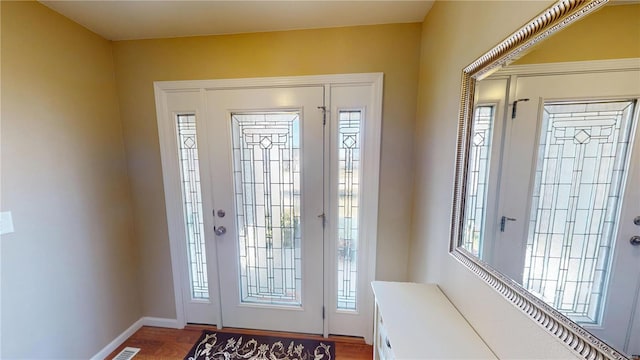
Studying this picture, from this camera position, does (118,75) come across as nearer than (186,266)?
Yes

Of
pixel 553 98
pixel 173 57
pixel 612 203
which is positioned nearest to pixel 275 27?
pixel 173 57

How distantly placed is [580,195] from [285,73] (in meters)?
1.60

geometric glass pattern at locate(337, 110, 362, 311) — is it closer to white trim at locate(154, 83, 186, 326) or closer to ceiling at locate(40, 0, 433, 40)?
ceiling at locate(40, 0, 433, 40)

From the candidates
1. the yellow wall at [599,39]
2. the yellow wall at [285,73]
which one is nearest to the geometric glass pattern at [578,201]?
the yellow wall at [599,39]

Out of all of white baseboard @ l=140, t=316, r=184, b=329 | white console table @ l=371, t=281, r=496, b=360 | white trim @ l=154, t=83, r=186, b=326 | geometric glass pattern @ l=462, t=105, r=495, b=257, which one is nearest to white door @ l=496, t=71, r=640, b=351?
geometric glass pattern @ l=462, t=105, r=495, b=257

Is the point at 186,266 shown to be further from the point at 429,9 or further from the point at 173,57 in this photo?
the point at 429,9

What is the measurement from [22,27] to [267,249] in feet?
6.35

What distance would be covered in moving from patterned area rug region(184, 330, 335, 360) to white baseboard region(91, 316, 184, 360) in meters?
0.36

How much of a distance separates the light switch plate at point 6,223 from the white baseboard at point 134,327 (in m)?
1.10

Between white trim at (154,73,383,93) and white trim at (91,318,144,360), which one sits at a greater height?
white trim at (154,73,383,93)

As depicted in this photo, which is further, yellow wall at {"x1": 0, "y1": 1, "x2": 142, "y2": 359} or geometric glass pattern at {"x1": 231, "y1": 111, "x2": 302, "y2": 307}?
geometric glass pattern at {"x1": 231, "y1": 111, "x2": 302, "y2": 307}

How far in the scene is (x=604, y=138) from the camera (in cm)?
50

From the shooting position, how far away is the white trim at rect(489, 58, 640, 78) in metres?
0.47

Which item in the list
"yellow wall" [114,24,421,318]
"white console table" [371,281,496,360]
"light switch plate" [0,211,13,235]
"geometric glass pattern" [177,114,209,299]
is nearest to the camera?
"white console table" [371,281,496,360]
